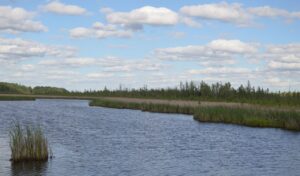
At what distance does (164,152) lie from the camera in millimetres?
27812

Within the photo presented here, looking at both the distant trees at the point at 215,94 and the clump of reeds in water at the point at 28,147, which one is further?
the distant trees at the point at 215,94

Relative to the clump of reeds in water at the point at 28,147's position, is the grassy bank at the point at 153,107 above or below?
above

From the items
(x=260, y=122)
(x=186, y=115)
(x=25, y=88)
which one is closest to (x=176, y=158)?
(x=260, y=122)

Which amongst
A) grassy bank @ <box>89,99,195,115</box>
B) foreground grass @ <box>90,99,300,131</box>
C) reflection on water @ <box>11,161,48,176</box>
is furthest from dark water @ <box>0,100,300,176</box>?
grassy bank @ <box>89,99,195,115</box>

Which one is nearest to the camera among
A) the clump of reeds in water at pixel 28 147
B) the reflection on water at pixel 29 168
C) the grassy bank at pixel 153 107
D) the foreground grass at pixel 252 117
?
the reflection on water at pixel 29 168

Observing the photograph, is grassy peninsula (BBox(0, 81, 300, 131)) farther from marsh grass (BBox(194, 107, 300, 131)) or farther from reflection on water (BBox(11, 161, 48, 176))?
reflection on water (BBox(11, 161, 48, 176))

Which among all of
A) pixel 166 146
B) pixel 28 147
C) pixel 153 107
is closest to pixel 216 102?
pixel 153 107

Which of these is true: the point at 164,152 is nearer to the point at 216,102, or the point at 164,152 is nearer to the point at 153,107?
the point at 153,107

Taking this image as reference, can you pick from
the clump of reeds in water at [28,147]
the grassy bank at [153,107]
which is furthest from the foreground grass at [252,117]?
the clump of reeds in water at [28,147]

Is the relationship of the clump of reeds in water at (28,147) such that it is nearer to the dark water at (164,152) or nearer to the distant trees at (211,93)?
the dark water at (164,152)

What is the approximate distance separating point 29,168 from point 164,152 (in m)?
9.04

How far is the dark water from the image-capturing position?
2188 cm

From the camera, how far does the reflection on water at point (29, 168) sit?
20263 mm

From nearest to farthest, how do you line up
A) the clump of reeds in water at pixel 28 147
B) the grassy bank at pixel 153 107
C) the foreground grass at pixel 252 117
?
the clump of reeds in water at pixel 28 147 → the foreground grass at pixel 252 117 → the grassy bank at pixel 153 107
